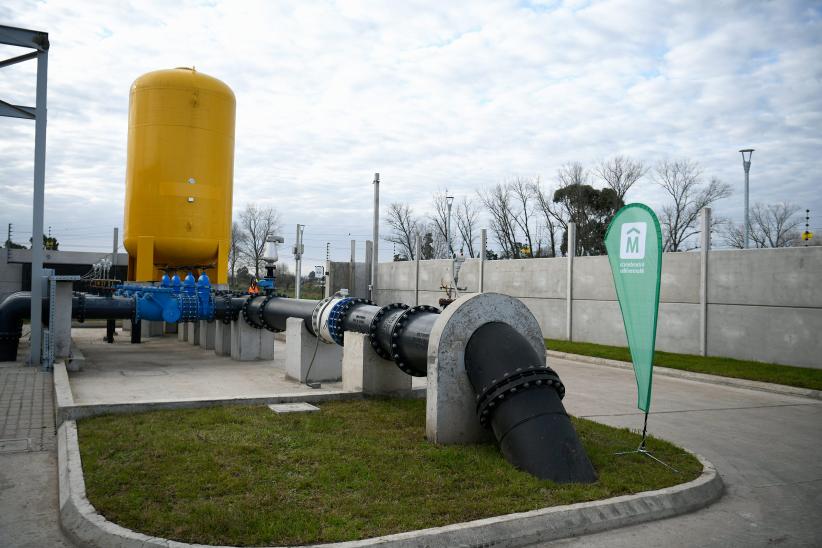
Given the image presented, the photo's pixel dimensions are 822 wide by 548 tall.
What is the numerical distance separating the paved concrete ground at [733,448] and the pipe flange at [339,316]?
11.9 feet

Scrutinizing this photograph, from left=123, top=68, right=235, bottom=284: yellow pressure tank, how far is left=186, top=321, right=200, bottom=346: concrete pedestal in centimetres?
272

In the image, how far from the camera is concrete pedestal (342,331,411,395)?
9344mm

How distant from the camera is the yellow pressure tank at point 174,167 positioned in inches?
582

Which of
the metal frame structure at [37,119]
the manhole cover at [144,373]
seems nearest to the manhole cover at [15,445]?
the manhole cover at [144,373]

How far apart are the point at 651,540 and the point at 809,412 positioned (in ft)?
22.1

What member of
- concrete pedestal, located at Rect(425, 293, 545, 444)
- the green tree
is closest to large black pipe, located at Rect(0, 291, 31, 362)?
concrete pedestal, located at Rect(425, 293, 545, 444)

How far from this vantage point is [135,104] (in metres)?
15.2

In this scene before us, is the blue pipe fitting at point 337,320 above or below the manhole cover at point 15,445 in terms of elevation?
above

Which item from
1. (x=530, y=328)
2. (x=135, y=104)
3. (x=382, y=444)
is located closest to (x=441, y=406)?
(x=382, y=444)

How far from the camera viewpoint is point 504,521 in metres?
4.66

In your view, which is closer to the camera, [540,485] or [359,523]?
[359,523]

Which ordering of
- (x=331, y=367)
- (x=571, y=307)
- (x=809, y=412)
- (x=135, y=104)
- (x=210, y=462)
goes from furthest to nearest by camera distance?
(x=571, y=307) → (x=135, y=104) → (x=331, y=367) → (x=809, y=412) → (x=210, y=462)

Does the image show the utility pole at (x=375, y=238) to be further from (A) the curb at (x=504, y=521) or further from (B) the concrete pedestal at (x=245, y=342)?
(A) the curb at (x=504, y=521)

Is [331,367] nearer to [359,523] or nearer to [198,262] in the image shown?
[198,262]
